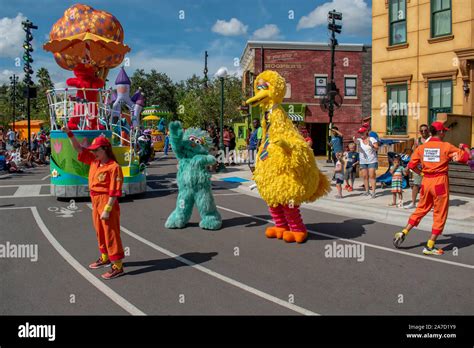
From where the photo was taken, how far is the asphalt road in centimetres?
488

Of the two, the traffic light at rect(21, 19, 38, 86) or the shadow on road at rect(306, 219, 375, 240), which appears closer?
the shadow on road at rect(306, 219, 375, 240)

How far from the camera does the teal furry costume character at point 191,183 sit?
334 inches

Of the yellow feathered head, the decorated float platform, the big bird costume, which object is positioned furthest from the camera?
the decorated float platform

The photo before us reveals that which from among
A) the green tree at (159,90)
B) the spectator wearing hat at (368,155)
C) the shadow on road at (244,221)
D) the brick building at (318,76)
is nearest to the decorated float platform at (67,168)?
the shadow on road at (244,221)

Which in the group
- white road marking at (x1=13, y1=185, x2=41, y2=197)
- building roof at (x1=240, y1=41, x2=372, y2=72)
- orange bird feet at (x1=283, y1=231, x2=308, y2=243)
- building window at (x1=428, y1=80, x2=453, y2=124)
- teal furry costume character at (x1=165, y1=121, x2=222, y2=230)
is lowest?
orange bird feet at (x1=283, y1=231, x2=308, y2=243)

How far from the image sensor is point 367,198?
37.8 ft

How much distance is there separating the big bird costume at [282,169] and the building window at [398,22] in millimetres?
9708

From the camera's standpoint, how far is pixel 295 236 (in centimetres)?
751

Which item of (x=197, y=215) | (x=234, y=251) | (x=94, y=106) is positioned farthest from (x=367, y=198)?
(x=94, y=106)

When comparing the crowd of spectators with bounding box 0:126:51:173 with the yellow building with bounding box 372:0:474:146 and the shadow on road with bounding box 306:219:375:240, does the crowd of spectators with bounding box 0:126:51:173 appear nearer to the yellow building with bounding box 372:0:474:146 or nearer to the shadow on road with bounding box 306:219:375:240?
the yellow building with bounding box 372:0:474:146

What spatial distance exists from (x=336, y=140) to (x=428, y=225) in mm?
5431

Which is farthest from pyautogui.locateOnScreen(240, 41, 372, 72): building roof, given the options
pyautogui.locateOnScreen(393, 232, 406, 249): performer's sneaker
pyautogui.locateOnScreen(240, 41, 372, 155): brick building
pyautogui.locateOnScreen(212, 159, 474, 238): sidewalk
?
pyautogui.locateOnScreen(393, 232, 406, 249): performer's sneaker

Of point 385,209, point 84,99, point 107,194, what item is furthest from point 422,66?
point 107,194
